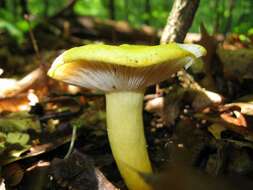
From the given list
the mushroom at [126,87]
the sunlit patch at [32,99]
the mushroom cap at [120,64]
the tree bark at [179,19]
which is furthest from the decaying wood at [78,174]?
the tree bark at [179,19]

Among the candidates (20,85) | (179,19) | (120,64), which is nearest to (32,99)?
(20,85)

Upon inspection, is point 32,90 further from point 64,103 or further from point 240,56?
point 240,56

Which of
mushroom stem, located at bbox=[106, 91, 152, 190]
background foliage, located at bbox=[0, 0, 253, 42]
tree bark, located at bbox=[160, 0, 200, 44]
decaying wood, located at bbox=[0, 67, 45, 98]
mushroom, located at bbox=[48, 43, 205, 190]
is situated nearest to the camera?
mushroom, located at bbox=[48, 43, 205, 190]

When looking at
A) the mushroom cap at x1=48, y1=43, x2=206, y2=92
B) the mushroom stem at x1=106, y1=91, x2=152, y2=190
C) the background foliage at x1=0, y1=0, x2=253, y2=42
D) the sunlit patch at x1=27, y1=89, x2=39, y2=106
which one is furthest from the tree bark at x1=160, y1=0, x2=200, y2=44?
the background foliage at x1=0, y1=0, x2=253, y2=42

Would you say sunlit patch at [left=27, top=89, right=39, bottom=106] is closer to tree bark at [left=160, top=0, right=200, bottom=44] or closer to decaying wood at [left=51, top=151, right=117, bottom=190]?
decaying wood at [left=51, top=151, right=117, bottom=190]

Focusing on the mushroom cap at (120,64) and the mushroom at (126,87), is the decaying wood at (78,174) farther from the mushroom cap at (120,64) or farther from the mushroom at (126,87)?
the mushroom cap at (120,64)

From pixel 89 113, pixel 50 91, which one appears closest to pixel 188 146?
pixel 89 113
